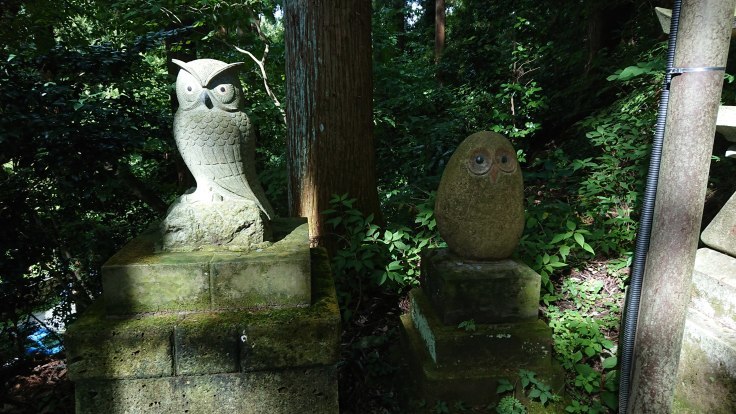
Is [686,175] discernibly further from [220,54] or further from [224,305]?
[220,54]

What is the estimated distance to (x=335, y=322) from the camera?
200 centimetres

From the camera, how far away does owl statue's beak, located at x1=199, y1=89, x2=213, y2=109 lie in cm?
209

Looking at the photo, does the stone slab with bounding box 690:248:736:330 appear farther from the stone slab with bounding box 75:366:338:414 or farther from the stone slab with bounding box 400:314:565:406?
the stone slab with bounding box 75:366:338:414

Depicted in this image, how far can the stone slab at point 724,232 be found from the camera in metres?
2.12

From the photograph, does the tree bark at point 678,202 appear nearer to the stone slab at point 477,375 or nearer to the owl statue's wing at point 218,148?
the stone slab at point 477,375

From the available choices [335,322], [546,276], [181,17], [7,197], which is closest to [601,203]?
[546,276]

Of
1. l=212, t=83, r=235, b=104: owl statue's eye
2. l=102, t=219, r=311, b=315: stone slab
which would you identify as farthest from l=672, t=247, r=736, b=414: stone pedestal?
l=212, t=83, r=235, b=104: owl statue's eye

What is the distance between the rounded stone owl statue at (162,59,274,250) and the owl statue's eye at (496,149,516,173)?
1.41 metres

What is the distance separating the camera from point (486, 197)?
2611 mm

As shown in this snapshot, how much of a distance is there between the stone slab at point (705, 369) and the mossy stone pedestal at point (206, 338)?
173 cm

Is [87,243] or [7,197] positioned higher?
[7,197]

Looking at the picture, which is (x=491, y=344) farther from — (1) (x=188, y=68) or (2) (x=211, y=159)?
(1) (x=188, y=68)

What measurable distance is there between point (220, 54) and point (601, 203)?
4.92 m

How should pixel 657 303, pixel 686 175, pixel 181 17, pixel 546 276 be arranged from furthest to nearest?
pixel 181 17 < pixel 546 276 < pixel 657 303 < pixel 686 175
